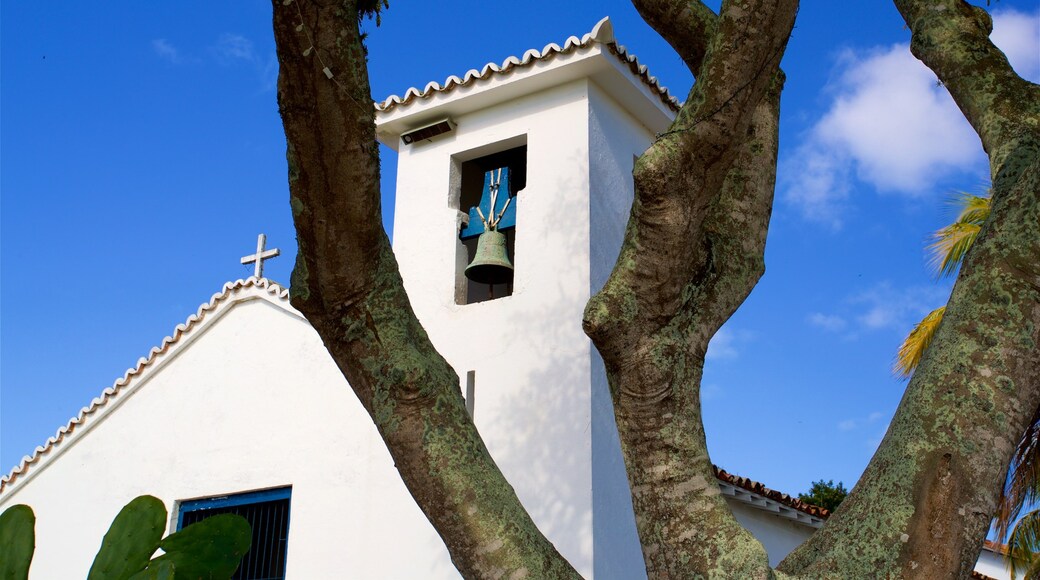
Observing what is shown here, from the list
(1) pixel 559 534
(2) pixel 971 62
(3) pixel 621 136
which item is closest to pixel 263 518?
(1) pixel 559 534

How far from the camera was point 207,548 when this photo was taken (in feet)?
16.5

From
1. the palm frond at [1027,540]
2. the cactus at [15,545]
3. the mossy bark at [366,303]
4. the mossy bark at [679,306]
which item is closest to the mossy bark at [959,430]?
the mossy bark at [679,306]

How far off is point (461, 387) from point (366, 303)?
3.94 meters

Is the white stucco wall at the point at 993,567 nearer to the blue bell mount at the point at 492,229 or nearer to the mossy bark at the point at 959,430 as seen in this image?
the blue bell mount at the point at 492,229

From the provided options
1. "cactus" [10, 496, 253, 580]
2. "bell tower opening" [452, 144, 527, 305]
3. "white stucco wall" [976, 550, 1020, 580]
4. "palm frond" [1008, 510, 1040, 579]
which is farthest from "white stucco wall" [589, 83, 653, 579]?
"white stucco wall" [976, 550, 1020, 580]

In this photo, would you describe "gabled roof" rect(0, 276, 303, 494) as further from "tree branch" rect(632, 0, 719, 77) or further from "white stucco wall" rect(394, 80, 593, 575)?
"tree branch" rect(632, 0, 719, 77)

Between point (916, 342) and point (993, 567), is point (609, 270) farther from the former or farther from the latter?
point (993, 567)

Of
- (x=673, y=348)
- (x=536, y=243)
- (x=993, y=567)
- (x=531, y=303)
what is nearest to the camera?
(x=673, y=348)

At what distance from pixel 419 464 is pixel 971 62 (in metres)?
2.92

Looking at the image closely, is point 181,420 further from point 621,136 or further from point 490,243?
point 621,136

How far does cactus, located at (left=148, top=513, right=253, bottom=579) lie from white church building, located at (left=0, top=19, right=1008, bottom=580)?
293 cm

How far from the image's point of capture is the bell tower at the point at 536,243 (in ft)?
25.4

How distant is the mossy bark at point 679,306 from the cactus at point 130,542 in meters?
2.32

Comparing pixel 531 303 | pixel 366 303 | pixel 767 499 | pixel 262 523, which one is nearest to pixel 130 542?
pixel 366 303
